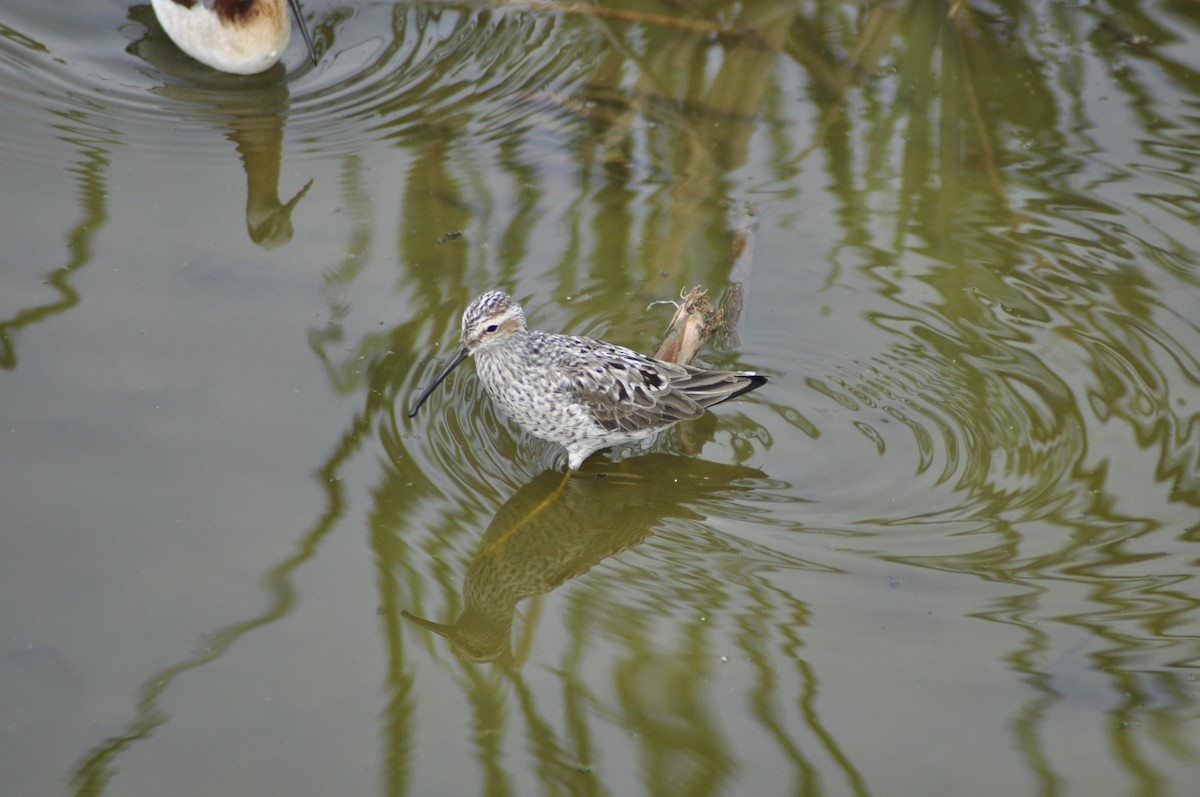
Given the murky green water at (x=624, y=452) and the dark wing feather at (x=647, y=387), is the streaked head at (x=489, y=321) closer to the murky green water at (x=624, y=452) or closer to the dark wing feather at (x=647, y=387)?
the dark wing feather at (x=647, y=387)

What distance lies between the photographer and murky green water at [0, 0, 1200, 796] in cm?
419

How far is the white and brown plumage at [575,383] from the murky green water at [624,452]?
0.26m

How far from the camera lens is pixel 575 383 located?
5.45 m

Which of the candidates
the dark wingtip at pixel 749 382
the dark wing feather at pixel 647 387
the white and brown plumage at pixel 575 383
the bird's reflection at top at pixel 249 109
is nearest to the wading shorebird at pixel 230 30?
the bird's reflection at top at pixel 249 109

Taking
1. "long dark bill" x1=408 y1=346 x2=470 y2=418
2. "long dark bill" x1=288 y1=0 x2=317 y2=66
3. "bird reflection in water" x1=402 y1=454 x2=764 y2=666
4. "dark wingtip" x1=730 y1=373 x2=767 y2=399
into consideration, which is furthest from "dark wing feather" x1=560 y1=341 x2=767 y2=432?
"long dark bill" x1=288 y1=0 x2=317 y2=66

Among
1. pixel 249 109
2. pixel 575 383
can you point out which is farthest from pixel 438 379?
pixel 249 109

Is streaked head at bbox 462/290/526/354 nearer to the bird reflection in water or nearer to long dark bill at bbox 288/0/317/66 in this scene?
the bird reflection in water

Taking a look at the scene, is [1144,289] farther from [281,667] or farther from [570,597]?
[281,667]

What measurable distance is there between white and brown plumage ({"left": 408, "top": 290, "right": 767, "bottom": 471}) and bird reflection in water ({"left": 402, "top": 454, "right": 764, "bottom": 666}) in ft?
0.65

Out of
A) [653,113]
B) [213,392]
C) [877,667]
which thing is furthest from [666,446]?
[653,113]

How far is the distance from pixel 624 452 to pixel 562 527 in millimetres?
780

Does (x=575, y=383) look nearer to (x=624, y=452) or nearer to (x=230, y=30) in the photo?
(x=624, y=452)

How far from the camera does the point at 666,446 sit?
5891mm

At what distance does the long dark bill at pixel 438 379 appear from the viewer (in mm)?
5363
